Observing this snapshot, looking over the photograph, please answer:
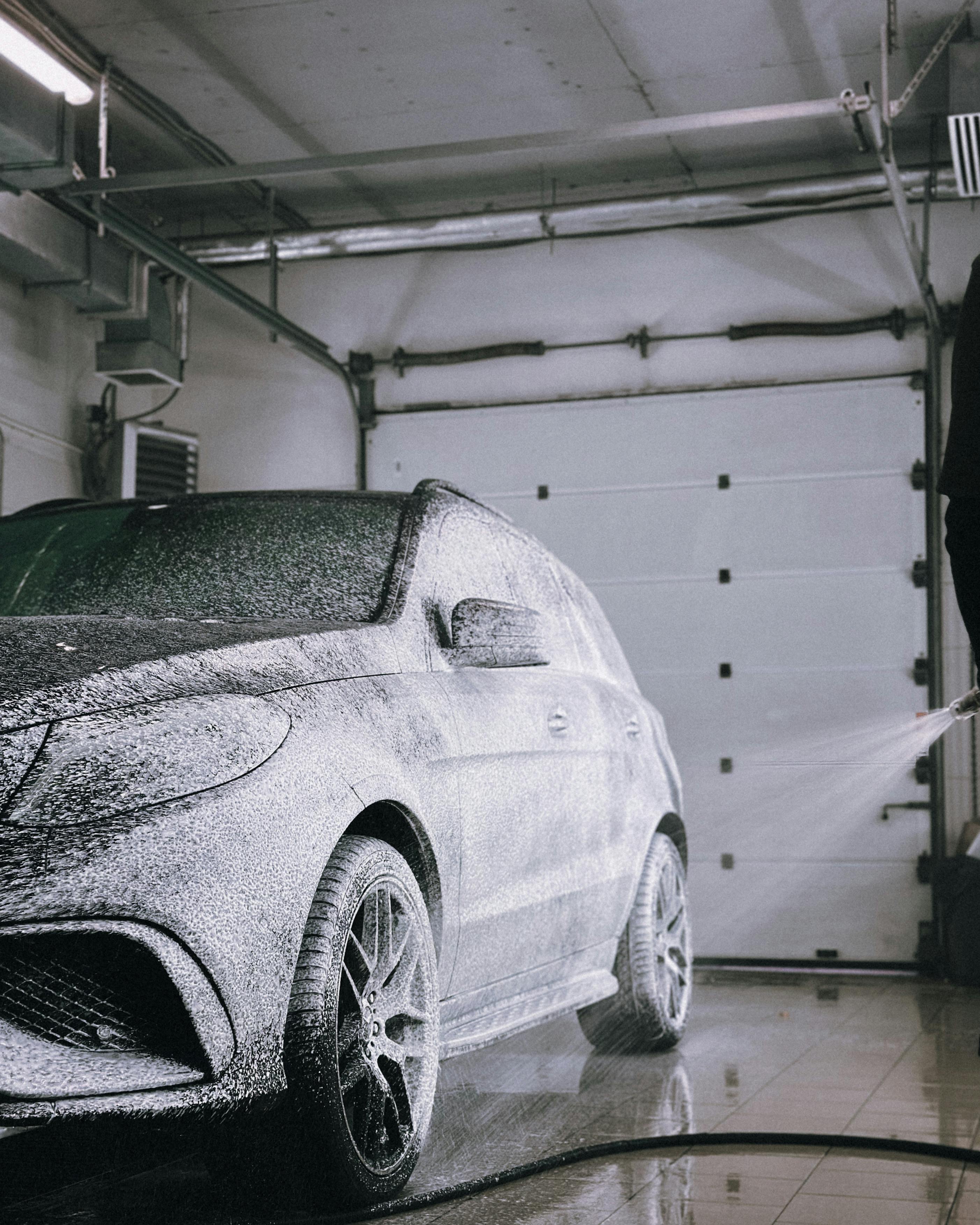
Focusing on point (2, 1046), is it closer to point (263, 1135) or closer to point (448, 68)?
point (263, 1135)

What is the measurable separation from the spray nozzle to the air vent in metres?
7.84

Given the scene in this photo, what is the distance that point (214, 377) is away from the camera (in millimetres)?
10977

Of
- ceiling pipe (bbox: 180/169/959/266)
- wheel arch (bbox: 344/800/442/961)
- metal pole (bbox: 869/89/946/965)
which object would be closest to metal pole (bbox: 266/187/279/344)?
ceiling pipe (bbox: 180/169/959/266)

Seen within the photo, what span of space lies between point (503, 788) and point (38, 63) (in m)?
3.73

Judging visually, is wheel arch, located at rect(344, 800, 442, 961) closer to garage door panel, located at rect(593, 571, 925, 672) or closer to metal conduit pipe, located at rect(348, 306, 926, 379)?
garage door panel, located at rect(593, 571, 925, 672)

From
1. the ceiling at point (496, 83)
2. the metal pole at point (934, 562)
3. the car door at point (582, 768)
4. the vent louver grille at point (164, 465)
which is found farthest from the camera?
the vent louver grille at point (164, 465)

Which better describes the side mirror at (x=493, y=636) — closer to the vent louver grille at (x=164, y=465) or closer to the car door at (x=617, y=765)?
the car door at (x=617, y=765)

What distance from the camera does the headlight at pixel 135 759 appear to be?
8.61 feet

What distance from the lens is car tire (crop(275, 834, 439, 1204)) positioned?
9.78 ft

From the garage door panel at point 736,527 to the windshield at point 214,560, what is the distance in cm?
571

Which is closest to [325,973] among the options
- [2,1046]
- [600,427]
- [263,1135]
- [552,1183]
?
[263,1135]

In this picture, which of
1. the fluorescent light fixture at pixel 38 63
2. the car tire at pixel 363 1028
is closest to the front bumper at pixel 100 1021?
the car tire at pixel 363 1028

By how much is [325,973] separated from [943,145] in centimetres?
785

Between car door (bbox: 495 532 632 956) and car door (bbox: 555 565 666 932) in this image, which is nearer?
car door (bbox: 495 532 632 956)
